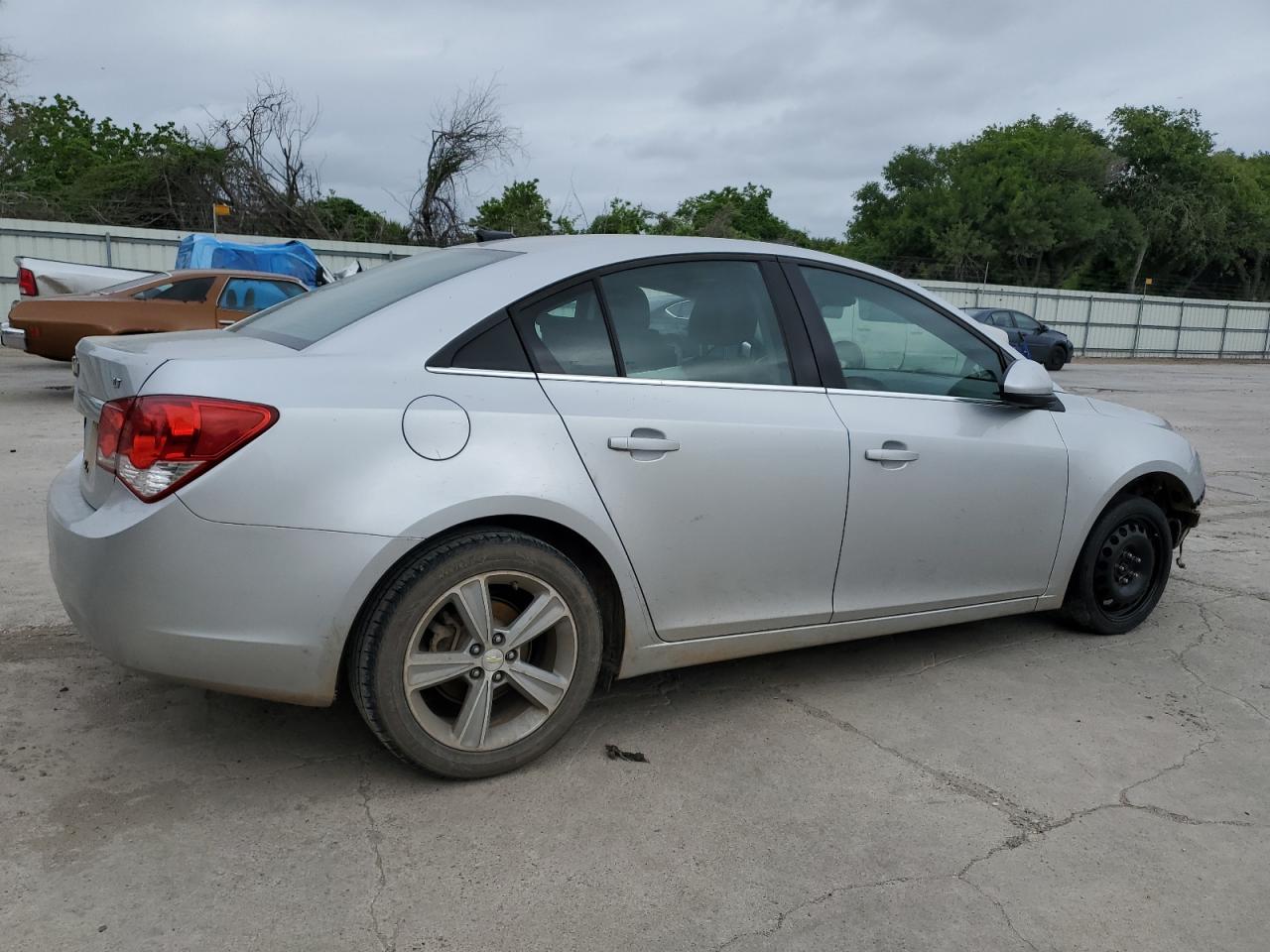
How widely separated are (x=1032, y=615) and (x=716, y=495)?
2.28 meters

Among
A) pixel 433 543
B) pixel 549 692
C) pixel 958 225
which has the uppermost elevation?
pixel 958 225

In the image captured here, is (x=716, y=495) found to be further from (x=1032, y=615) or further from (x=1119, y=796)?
(x=1032, y=615)

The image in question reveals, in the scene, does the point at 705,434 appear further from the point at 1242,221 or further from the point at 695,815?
the point at 1242,221

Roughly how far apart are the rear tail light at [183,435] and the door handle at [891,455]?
1.91 metres

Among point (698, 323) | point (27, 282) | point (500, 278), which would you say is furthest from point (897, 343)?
point (27, 282)

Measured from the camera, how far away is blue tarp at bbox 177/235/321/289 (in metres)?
16.6

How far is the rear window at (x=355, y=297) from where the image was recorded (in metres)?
3.06

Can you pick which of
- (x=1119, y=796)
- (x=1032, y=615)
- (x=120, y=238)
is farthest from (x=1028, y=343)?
(x=1119, y=796)

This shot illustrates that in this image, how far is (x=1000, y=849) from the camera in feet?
8.79

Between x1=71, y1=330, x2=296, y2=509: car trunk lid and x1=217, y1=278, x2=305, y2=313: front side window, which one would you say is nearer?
x1=71, y1=330, x2=296, y2=509: car trunk lid

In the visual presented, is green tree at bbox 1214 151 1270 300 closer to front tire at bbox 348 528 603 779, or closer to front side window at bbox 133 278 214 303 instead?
front side window at bbox 133 278 214 303

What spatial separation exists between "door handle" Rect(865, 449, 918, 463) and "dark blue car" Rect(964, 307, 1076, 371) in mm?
22731

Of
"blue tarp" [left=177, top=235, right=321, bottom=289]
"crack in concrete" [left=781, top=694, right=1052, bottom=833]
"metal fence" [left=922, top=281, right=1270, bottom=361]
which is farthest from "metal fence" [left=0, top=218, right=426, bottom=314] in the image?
"metal fence" [left=922, top=281, right=1270, bottom=361]

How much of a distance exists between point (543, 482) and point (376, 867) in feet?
3.48
